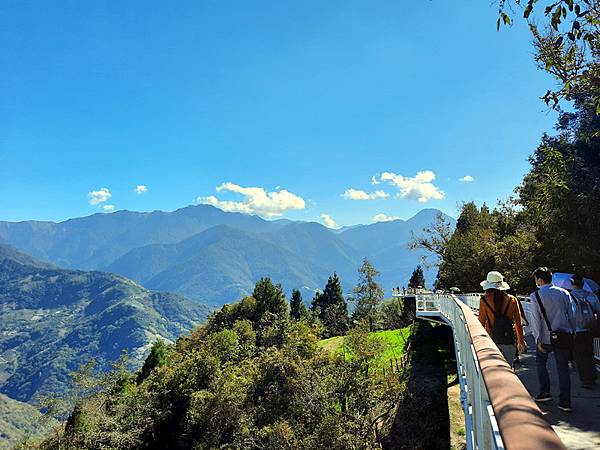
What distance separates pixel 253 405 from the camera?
85.8ft

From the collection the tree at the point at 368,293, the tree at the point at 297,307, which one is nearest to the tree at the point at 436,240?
the tree at the point at 368,293

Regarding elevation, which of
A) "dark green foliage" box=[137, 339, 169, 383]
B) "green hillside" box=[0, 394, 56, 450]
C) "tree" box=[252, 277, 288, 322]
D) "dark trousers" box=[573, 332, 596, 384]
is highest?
"tree" box=[252, 277, 288, 322]

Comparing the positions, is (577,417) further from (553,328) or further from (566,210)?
(566,210)

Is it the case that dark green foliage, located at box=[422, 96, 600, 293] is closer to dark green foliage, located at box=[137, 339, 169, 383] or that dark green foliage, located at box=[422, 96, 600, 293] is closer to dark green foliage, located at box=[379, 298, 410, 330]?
dark green foliage, located at box=[379, 298, 410, 330]

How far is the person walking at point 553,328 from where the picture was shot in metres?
5.39

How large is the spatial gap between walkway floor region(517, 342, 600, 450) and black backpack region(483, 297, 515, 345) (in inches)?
36.8

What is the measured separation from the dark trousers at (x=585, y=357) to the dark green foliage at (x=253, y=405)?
12.9 m

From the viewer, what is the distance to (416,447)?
50.4 feet

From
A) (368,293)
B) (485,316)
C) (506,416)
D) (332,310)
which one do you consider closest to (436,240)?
(368,293)

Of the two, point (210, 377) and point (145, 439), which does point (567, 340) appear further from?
point (145, 439)

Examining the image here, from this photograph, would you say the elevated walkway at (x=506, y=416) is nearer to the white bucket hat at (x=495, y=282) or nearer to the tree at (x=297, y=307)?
the white bucket hat at (x=495, y=282)

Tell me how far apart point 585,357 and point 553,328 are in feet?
4.81

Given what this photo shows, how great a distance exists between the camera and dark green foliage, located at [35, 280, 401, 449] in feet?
64.6

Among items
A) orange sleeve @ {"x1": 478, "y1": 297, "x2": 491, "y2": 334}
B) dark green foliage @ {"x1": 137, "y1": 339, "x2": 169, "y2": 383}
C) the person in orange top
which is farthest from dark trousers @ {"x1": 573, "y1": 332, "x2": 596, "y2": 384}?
dark green foliage @ {"x1": 137, "y1": 339, "x2": 169, "y2": 383}
